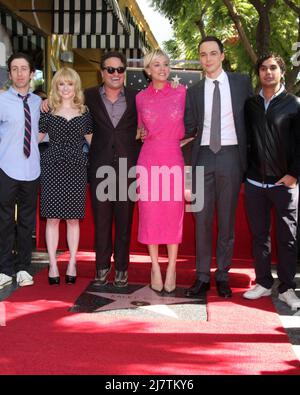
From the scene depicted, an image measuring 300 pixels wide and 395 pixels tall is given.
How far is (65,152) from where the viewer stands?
4.70 meters

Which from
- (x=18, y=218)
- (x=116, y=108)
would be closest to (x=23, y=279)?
(x=18, y=218)

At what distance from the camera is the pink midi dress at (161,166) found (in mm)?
4566

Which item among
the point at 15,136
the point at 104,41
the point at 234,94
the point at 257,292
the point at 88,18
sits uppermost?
the point at 88,18

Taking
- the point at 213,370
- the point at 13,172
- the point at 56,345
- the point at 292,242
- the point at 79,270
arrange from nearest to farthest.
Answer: the point at 213,370 < the point at 56,345 < the point at 292,242 < the point at 13,172 < the point at 79,270

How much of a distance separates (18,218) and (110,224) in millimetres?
850

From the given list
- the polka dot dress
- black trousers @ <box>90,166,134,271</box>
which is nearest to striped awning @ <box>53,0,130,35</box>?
the polka dot dress

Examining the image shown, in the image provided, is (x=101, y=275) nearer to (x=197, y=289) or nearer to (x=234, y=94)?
(x=197, y=289)

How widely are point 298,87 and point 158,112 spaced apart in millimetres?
8472

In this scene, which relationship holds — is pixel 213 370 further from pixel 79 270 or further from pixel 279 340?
pixel 79 270

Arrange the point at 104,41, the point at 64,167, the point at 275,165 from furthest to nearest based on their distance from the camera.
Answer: the point at 104,41, the point at 64,167, the point at 275,165

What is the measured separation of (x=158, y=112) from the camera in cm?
455

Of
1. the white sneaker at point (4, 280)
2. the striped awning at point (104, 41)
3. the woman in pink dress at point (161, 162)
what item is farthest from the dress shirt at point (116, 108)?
the striped awning at point (104, 41)

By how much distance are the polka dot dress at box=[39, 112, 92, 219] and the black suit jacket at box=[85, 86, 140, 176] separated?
93 millimetres

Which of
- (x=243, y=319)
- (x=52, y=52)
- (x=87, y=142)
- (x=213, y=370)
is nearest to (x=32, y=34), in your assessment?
(x=52, y=52)
